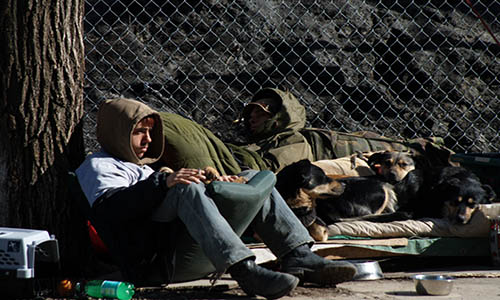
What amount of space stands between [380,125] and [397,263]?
323 centimetres

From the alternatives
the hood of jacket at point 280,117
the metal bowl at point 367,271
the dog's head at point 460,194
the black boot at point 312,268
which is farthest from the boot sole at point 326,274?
the hood of jacket at point 280,117

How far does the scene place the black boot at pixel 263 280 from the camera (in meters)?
3.33

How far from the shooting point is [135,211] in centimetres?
342

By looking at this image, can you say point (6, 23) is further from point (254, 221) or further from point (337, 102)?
point (337, 102)

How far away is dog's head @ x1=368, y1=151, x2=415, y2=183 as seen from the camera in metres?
5.75

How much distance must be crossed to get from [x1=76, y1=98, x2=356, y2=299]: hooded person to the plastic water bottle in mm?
161

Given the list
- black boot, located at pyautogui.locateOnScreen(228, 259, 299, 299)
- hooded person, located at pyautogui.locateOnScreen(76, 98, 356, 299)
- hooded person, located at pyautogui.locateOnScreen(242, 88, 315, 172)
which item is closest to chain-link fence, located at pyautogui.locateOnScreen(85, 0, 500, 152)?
hooded person, located at pyautogui.locateOnScreen(242, 88, 315, 172)

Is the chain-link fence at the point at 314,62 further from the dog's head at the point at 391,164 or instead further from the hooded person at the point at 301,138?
the dog's head at the point at 391,164

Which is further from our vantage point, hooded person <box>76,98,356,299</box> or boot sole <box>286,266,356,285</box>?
boot sole <box>286,266,356,285</box>

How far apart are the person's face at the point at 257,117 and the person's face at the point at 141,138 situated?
251cm

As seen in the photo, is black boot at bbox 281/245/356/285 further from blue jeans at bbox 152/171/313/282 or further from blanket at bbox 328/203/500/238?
blanket at bbox 328/203/500/238

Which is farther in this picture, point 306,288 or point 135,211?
point 306,288

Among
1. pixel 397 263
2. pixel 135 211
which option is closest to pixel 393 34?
pixel 397 263

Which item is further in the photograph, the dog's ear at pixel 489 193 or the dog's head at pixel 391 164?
the dog's head at pixel 391 164
